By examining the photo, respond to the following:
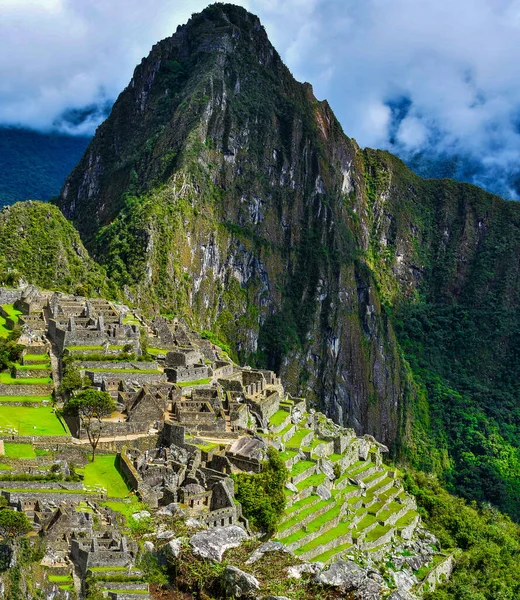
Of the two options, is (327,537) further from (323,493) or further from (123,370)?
(123,370)

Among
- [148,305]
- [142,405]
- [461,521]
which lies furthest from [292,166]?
[142,405]

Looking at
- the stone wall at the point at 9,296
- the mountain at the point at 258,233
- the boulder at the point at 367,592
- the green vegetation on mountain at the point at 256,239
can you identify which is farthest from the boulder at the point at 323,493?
the mountain at the point at 258,233

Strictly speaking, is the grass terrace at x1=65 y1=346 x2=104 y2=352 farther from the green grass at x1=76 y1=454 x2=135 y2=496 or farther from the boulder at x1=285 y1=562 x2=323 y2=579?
the boulder at x1=285 y1=562 x2=323 y2=579

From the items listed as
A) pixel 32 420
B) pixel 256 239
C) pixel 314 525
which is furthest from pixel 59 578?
pixel 256 239

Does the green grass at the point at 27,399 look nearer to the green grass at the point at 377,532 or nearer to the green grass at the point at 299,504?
the green grass at the point at 299,504

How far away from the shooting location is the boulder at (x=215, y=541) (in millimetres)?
32688

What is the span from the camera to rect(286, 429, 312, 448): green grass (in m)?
54.0

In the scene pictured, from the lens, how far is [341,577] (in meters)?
33.7

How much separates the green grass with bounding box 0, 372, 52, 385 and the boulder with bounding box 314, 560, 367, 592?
18.9 meters

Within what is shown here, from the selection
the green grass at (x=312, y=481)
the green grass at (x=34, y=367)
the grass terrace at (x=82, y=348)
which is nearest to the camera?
the green grass at (x=34, y=367)

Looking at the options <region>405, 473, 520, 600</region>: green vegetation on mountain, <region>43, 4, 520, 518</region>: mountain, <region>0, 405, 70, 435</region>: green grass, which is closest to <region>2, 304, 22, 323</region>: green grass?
<region>0, 405, 70, 435</region>: green grass

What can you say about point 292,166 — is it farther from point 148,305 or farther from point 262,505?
point 262,505

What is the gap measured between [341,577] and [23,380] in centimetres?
2035

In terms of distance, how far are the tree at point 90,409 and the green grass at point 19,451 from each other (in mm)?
3724
